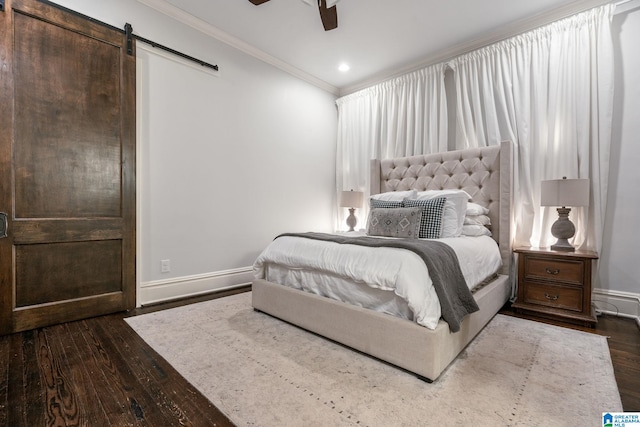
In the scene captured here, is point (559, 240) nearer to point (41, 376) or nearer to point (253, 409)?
point (253, 409)

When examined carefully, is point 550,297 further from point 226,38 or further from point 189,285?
point 226,38

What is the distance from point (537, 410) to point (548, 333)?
1.12 metres

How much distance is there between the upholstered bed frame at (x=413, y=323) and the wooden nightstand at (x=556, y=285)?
0.19 metres

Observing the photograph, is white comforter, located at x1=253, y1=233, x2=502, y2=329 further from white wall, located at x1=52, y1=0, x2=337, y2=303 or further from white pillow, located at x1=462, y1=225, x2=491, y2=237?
white wall, located at x1=52, y1=0, x2=337, y2=303

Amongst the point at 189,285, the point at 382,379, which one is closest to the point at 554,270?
the point at 382,379

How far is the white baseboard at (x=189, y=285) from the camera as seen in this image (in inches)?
111

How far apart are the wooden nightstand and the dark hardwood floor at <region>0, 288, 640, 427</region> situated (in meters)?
0.21

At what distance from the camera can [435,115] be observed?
147 inches

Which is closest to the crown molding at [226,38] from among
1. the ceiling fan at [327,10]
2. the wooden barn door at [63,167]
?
the wooden barn door at [63,167]

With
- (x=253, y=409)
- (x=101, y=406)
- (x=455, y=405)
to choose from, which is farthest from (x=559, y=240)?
(x=101, y=406)

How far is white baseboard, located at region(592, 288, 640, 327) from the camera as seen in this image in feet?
8.22

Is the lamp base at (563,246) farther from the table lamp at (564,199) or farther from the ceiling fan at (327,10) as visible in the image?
the ceiling fan at (327,10)

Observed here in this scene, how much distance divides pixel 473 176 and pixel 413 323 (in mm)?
2298

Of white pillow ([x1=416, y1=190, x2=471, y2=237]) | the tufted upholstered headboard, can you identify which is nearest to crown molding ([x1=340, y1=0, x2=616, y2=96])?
the tufted upholstered headboard
